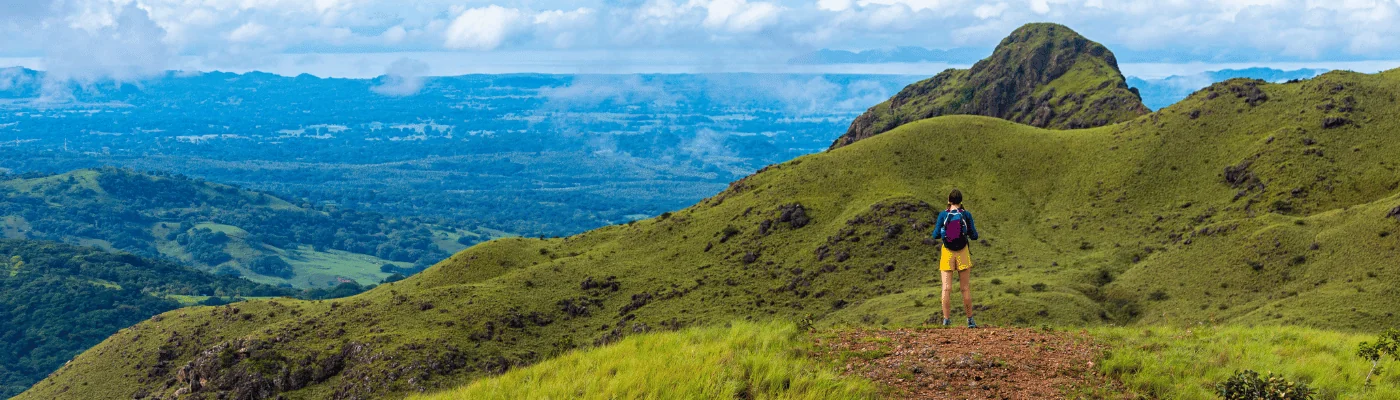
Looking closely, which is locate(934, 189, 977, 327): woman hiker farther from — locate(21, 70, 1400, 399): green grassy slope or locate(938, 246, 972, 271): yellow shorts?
locate(21, 70, 1400, 399): green grassy slope

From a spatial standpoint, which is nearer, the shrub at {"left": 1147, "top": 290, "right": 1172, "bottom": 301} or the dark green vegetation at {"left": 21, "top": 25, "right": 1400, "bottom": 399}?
the dark green vegetation at {"left": 21, "top": 25, "right": 1400, "bottom": 399}

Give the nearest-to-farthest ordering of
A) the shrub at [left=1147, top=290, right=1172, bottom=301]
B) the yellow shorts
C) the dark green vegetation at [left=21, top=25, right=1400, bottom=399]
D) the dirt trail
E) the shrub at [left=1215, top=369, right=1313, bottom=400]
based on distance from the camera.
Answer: the shrub at [left=1215, top=369, right=1313, bottom=400]
the dirt trail
the yellow shorts
the dark green vegetation at [left=21, top=25, right=1400, bottom=399]
the shrub at [left=1147, top=290, right=1172, bottom=301]

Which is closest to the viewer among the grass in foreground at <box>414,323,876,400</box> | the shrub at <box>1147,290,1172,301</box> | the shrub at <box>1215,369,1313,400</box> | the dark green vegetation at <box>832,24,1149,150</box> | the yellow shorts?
the shrub at <box>1215,369,1313,400</box>

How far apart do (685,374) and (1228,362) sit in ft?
37.1

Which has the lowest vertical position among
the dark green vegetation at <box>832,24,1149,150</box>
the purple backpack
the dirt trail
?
the dirt trail

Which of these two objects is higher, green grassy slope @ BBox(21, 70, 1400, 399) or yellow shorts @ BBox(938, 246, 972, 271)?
yellow shorts @ BBox(938, 246, 972, 271)

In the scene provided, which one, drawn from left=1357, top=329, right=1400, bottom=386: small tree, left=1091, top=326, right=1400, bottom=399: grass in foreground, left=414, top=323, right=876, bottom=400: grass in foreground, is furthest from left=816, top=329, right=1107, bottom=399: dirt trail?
left=1357, top=329, right=1400, bottom=386: small tree

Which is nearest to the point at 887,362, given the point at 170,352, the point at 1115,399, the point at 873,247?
the point at 1115,399

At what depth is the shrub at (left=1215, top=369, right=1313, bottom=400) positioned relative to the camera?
1558 centimetres

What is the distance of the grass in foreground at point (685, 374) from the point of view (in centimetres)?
1617

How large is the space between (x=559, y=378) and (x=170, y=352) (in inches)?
3138

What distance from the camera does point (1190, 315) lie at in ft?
194

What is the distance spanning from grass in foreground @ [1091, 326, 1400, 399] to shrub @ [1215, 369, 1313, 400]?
37.4 inches

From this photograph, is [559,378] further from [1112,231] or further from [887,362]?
[1112,231]
